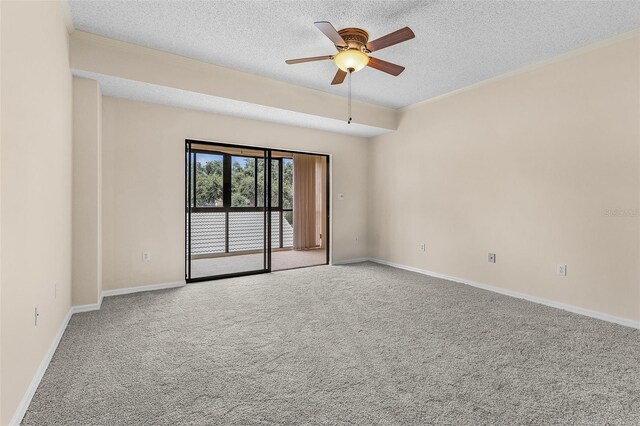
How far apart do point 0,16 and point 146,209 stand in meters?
2.91

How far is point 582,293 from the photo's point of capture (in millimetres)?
3258

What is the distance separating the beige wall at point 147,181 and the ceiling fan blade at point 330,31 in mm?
2493

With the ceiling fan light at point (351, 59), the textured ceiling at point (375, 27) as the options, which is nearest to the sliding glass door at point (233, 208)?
the textured ceiling at point (375, 27)

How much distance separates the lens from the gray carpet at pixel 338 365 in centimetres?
168

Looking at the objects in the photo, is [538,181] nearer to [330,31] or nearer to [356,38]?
[356,38]

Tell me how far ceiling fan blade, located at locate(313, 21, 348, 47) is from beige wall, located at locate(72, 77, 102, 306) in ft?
8.44

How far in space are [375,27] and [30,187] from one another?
114 inches

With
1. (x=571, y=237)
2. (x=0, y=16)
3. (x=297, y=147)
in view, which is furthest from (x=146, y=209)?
(x=571, y=237)

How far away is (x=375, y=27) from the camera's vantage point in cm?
287

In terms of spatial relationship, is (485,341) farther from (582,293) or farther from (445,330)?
(582,293)

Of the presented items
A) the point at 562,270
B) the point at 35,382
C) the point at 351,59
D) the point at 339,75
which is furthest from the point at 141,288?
the point at 562,270

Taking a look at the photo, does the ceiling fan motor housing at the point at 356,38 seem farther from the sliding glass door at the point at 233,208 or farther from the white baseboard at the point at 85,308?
the white baseboard at the point at 85,308

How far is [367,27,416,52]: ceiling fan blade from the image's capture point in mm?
2413

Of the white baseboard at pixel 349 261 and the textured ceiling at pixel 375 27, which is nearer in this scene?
the textured ceiling at pixel 375 27
